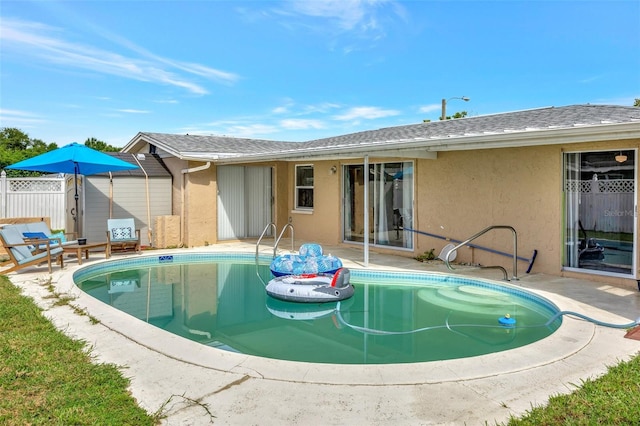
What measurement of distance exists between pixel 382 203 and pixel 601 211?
552 cm

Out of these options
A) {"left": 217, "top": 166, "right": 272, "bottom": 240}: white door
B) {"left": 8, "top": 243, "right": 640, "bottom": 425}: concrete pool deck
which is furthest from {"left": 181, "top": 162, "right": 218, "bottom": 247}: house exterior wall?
{"left": 8, "top": 243, "right": 640, "bottom": 425}: concrete pool deck

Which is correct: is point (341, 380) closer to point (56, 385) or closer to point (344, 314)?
point (56, 385)

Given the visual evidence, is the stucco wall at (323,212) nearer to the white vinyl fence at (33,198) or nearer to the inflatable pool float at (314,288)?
the inflatable pool float at (314,288)

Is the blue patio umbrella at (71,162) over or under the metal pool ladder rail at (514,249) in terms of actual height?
over

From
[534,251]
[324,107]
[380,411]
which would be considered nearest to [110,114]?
[324,107]

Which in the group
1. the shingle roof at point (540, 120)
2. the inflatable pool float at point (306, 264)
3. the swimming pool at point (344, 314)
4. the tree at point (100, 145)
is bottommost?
the swimming pool at point (344, 314)

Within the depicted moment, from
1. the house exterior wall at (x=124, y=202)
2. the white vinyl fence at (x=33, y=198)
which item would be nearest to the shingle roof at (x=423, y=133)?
the house exterior wall at (x=124, y=202)

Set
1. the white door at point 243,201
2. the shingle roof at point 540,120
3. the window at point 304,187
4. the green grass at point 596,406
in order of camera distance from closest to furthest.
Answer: the green grass at point 596,406, the shingle roof at point 540,120, the window at point 304,187, the white door at point 243,201

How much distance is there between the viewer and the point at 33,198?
674 inches

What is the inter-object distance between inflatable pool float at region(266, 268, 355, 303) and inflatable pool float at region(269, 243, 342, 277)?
0.58 metres

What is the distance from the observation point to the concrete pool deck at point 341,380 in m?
3.48

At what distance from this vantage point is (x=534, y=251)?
946 centimetres

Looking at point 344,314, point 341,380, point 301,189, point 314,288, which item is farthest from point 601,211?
point 301,189

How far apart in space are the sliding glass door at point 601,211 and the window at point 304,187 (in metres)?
8.21
